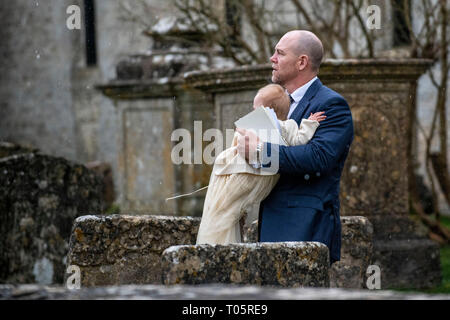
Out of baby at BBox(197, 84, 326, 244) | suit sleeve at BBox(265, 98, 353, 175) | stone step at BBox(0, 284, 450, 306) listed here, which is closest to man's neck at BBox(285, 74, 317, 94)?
baby at BBox(197, 84, 326, 244)

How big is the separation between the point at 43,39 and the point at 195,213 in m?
16.1

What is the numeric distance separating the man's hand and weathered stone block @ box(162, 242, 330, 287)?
1.42 ft

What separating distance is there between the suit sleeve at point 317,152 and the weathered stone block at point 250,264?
347mm

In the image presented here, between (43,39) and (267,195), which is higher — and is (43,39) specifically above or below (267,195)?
above

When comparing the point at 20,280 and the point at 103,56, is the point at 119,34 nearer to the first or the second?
the point at 103,56

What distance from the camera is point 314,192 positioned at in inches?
125

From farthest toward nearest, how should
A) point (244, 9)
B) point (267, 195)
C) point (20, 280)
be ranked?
point (244, 9) → point (20, 280) → point (267, 195)

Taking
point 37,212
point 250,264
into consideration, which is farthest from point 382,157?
point 250,264

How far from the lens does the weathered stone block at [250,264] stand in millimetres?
2498

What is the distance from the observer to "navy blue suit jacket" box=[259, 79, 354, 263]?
3.10 metres

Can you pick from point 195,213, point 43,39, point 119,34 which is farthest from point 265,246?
point 43,39

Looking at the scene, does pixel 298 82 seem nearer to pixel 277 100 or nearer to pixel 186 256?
pixel 277 100
